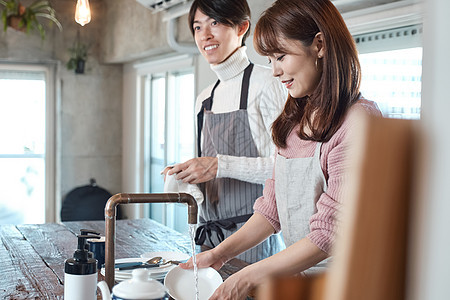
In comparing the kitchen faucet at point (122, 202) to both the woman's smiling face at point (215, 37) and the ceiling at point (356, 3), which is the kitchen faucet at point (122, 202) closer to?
the woman's smiling face at point (215, 37)

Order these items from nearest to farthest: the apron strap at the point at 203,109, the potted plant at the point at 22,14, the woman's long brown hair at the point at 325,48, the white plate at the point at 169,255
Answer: the woman's long brown hair at the point at 325,48, the white plate at the point at 169,255, the apron strap at the point at 203,109, the potted plant at the point at 22,14

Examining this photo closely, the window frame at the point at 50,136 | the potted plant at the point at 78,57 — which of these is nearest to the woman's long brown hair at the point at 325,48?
the potted plant at the point at 78,57

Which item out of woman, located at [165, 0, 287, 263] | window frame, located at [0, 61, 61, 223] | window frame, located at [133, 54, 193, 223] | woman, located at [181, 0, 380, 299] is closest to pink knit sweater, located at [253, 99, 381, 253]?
woman, located at [181, 0, 380, 299]

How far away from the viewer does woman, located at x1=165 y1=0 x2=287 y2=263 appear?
2074 millimetres

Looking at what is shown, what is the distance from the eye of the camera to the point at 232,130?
2201 millimetres

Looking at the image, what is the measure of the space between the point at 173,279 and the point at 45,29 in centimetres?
428

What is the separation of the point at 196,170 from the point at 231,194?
0.22 meters

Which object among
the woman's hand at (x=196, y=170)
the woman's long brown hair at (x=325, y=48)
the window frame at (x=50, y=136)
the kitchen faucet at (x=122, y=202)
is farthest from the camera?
the window frame at (x=50, y=136)

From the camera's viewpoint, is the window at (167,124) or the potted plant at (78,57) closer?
the window at (167,124)

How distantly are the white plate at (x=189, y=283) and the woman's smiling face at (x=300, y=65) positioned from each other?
54 centimetres

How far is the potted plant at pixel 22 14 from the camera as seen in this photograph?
15.2 ft

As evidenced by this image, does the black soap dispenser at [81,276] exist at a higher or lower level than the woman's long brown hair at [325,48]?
lower

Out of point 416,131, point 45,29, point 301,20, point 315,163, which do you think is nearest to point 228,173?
point 315,163

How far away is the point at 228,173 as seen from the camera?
2.09 meters
